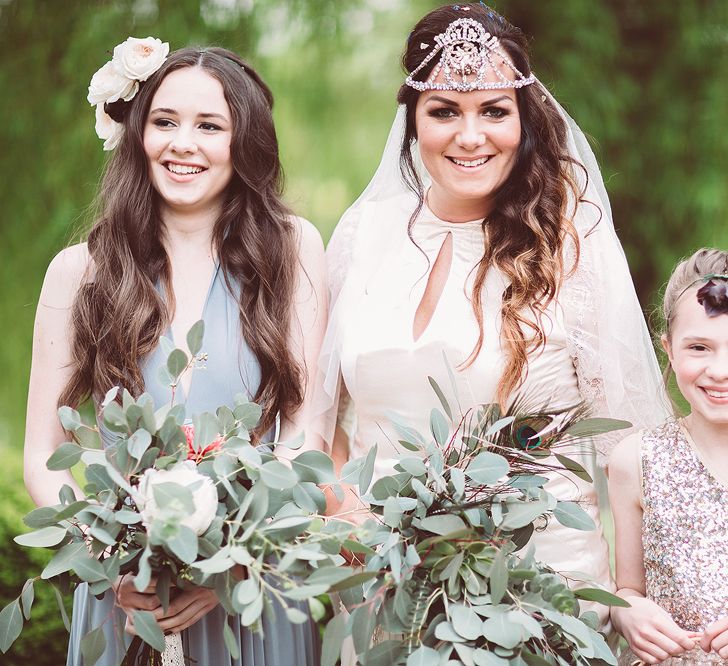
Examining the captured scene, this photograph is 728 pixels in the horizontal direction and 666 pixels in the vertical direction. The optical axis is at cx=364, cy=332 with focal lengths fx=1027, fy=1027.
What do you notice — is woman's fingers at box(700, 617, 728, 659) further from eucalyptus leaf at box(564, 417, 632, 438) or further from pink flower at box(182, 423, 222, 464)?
pink flower at box(182, 423, 222, 464)

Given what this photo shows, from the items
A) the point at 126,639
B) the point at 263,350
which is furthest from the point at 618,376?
the point at 126,639

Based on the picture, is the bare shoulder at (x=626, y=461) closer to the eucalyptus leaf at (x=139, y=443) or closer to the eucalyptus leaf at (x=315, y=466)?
the eucalyptus leaf at (x=315, y=466)

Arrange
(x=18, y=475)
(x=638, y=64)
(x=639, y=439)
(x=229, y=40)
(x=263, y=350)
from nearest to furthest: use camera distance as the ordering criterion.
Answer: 1. (x=639, y=439)
2. (x=263, y=350)
3. (x=18, y=475)
4. (x=229, y=40)
5. (x=638, y=64)

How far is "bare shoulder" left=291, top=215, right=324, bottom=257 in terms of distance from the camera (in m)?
2.77

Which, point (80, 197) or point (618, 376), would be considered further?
point (80, 197)

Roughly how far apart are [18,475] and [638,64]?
3.44 metres

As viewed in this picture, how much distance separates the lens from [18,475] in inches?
160

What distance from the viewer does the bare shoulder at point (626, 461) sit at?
2.37 meters

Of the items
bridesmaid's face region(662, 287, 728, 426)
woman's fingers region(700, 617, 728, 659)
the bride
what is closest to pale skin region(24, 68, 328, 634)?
the bride

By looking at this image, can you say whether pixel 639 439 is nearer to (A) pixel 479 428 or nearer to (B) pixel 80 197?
(A) pixel 479 428

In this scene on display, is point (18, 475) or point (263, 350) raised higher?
point (263, 350)

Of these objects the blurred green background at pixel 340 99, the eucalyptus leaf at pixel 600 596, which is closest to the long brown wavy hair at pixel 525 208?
the eucalyptus leaf at pixel 600 596

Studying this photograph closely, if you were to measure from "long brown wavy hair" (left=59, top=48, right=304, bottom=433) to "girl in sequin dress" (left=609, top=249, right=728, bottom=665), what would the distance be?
2.84 ft

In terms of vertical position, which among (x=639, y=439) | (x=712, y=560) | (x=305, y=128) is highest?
(x=305, y=128)
